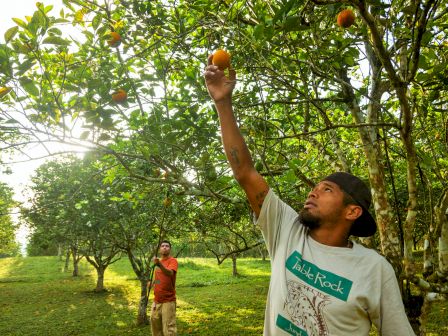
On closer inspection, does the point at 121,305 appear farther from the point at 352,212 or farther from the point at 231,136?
the point at 231,136

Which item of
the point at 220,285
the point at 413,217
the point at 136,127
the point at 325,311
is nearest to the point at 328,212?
the point at 325,311

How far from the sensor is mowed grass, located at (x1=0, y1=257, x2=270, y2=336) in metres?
10.2

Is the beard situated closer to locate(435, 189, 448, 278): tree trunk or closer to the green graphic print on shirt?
the green graphic print on shirt

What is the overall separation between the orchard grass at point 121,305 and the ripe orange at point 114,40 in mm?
7933

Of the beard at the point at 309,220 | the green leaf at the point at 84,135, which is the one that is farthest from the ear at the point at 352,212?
the green leaf at the point at 84,135

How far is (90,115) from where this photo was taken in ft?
8.94

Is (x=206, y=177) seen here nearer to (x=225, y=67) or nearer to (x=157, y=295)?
(x=225, y=67)

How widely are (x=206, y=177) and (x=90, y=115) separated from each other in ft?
3.56

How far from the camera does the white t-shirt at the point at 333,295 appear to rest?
5.10 ft

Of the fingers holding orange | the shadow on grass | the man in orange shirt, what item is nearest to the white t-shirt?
the fingers holding orange

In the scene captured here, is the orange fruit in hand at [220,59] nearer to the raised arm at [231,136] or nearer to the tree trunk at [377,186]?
the raised arm at [231,136]

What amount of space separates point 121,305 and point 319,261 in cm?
1397

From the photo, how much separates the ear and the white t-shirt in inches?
7.7

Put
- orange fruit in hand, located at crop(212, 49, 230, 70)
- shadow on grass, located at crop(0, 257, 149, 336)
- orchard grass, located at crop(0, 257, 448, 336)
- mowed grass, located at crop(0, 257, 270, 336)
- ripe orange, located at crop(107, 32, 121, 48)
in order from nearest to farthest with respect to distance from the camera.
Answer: orange fruit in hand, located at crop(212, 49, 230, 70)
ripe orange, located at crop(107, 32, 121, 48)
orchard grass, located at crop(0, 257, 448, 336)
mowed grass, located at crop(0, 257, 270, 336)
shadow on grass, located at crop(0, 257, 149, 336)
